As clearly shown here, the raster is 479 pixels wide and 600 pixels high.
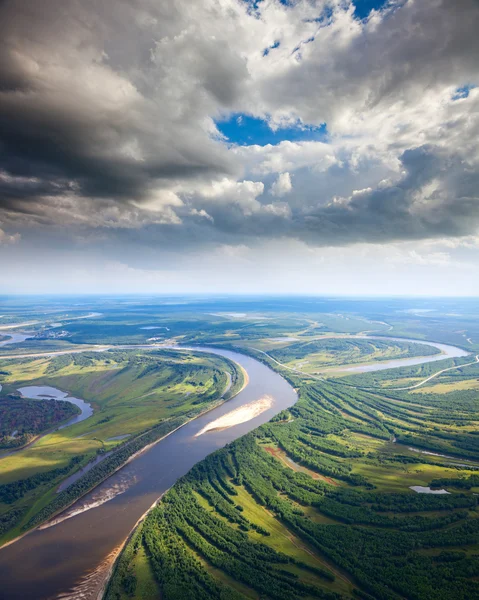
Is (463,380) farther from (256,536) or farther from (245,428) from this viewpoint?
(256,536)

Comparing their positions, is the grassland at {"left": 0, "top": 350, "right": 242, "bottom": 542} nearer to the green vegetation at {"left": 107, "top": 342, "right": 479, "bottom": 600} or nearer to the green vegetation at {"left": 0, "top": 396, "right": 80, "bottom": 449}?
the green vegetation at {"left": 0, "top": 396, "right": 80, "bottom": 449}

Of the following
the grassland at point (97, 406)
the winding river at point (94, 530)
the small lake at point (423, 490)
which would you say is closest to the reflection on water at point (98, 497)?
the winding river at point (94, 530)

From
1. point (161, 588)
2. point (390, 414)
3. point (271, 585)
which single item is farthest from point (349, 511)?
point (390, 414)

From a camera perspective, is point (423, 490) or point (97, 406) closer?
point (423, 490)

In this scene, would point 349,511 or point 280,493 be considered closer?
point 349,511

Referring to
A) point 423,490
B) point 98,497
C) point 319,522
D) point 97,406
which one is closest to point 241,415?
point 97,406

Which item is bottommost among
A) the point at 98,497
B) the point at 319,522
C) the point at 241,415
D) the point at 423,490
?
the point at 98,497

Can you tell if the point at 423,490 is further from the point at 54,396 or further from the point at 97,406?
the point at 54,396
